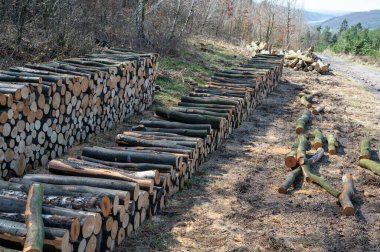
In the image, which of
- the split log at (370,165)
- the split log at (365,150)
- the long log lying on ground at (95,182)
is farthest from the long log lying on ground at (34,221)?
the split log at (365,150)

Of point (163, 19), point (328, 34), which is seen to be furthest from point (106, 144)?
point (328, 34)

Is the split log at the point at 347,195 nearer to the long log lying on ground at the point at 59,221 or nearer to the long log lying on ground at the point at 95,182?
the long log lying on ground at the point at 95,182

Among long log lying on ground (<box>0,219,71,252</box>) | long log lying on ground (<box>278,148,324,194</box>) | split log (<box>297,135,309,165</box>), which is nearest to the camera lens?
long log lying on ground (<box>0,219,71,252</box>)

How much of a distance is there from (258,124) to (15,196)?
7708 mm

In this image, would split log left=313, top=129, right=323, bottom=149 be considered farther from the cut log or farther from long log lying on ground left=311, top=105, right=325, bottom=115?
the cut log

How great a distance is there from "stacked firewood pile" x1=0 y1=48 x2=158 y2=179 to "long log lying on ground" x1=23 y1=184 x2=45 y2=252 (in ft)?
7.24

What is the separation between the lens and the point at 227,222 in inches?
230

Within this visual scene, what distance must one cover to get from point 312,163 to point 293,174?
1.02 meters

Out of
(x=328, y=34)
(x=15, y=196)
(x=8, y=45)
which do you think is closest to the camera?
(x=15, y=196)

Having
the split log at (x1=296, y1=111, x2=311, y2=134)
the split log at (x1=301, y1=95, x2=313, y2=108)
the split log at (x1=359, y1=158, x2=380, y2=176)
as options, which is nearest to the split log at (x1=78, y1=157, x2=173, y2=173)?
the split log at (x1=359, y1=158, x2=380, y2=176)

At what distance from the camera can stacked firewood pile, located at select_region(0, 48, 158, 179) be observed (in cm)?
637

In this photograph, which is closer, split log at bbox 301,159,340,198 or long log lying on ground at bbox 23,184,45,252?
long log lying on ground at bbox 23,184,45,252

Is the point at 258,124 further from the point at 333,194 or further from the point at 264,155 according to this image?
the point at 333,194

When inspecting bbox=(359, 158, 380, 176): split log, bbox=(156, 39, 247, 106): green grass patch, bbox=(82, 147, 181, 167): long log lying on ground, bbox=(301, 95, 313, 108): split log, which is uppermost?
bbox=(156, 39, 247, 106): green grass patch
